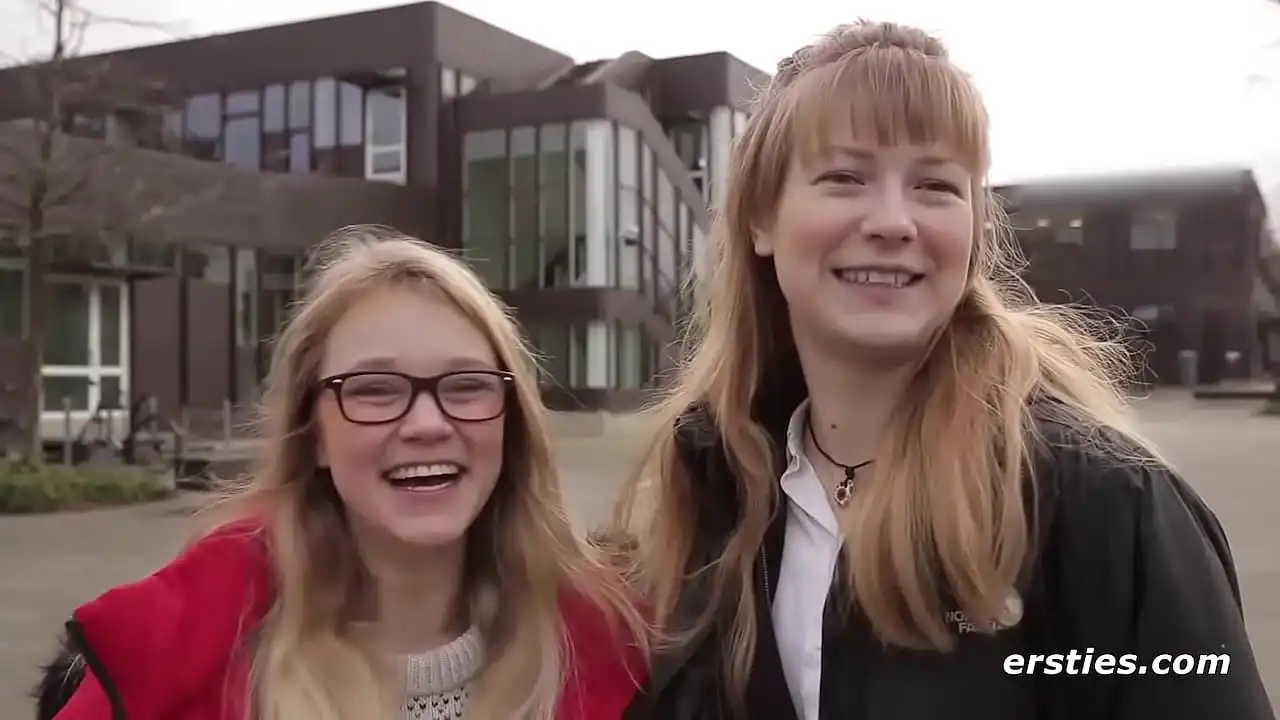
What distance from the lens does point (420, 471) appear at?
210cm

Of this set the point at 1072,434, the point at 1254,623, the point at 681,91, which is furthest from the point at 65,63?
the point at 681,91

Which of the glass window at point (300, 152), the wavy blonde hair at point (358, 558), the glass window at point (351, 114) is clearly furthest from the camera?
the glass window at point (300, 152)

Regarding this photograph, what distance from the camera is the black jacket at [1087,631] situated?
1.53 meters

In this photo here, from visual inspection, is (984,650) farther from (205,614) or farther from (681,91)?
(681,91)

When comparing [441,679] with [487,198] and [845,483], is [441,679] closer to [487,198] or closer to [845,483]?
[845,483]

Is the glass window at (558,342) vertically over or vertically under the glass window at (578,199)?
under

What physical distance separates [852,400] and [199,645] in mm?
1190

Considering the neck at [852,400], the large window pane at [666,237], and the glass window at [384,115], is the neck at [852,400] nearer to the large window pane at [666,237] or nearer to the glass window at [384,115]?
the large window pane at [666,237]

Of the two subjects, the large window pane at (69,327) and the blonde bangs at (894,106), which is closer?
the blonde bangs at (894,106)

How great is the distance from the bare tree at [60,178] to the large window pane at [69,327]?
20.0 feet

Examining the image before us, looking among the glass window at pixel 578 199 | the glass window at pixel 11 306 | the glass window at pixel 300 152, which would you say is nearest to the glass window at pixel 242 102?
the glass window at pixel 300 152

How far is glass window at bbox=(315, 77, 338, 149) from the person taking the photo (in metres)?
32.3

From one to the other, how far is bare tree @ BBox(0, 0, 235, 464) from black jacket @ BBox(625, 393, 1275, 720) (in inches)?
523

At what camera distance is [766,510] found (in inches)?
79.5
